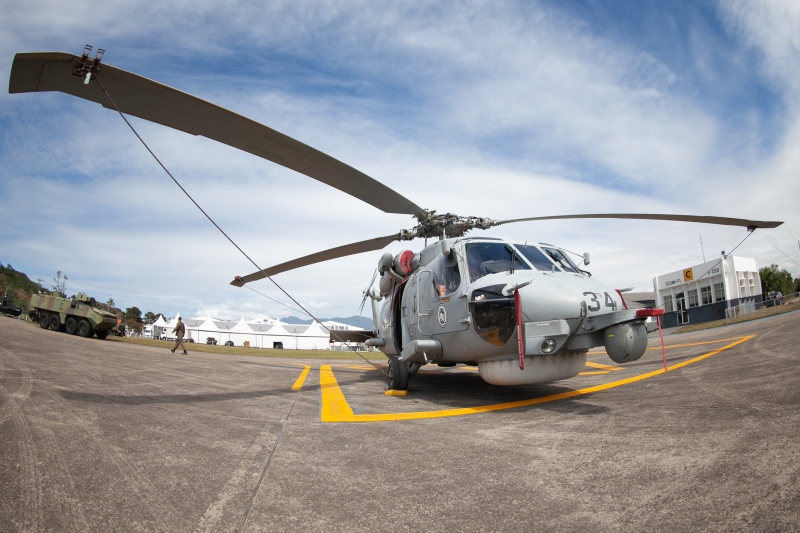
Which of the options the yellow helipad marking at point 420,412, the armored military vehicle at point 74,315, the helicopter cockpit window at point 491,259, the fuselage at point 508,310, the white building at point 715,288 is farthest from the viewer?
the white building at point 715,288

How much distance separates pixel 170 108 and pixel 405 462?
168 inches

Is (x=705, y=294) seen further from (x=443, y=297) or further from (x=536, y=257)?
(x=443, y=297)

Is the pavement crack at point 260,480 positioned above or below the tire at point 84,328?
below

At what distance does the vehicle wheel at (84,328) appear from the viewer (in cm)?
2040

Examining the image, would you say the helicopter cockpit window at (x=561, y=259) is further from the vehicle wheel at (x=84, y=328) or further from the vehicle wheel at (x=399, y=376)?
the vehicle wheel at (x=84, y=328)

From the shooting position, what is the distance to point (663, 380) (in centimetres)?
637

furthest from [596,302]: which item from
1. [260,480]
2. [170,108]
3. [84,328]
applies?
[84,328]

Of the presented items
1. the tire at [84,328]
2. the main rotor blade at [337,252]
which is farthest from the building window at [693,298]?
the tire at [84,328]

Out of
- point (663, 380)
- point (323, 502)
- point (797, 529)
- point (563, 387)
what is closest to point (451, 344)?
point (563, 387)

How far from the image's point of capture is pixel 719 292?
118 ft

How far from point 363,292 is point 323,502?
9.54 m

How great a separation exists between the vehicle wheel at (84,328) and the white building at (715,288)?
3872 cm

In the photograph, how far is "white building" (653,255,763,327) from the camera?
34.6m

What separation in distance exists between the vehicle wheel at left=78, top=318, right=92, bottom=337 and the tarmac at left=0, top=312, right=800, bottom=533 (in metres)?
18.3
